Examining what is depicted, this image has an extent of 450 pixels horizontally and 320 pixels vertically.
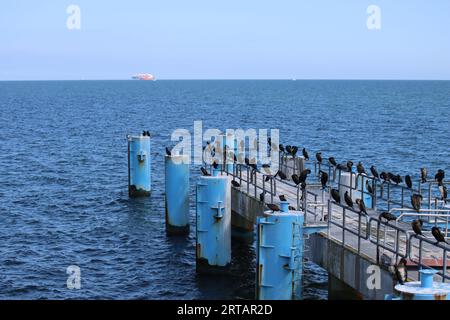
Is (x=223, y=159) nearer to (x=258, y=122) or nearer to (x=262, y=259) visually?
(x=262, y=259)

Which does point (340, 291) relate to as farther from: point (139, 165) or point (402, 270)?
point (139, 165)

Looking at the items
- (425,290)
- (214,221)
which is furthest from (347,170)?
(425,290)

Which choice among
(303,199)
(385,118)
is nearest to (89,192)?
(303,199)

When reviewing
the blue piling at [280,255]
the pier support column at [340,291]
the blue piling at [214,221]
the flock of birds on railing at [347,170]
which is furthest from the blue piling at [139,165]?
the blue piling at [280,255]

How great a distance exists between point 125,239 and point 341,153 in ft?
127

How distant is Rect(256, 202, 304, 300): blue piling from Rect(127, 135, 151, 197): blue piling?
20762 mm

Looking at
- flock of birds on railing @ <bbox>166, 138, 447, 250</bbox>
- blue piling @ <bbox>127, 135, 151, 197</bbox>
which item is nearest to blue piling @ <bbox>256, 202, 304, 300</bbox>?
flock of birds on railing @ <bbox>166, 138, 447, 250</bbox>

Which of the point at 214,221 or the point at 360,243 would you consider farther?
the point at 214,221

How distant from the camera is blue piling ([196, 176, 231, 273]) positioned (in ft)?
88.1

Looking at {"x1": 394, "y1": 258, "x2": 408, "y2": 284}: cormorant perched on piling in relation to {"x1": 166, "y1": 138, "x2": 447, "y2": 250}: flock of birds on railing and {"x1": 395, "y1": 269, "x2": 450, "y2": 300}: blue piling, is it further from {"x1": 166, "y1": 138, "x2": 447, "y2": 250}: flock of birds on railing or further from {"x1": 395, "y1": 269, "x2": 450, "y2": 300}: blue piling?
{"x1": 395, "y1": 269, "x2": 450, "y2": 300}: blue piling

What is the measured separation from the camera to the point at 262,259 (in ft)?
69.3

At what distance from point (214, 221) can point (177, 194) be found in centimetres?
680

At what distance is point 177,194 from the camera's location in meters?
33.6

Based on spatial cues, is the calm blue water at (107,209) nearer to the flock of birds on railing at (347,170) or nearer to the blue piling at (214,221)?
the blue piling at (214,221)
